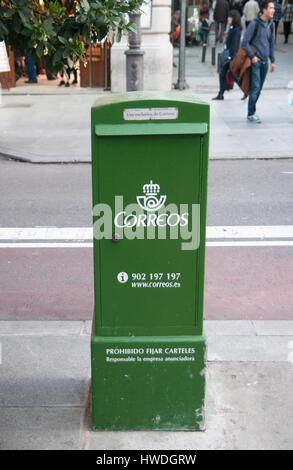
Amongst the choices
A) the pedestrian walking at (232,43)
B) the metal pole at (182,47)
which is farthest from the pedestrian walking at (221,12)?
the pedestrian walking at (232,43)

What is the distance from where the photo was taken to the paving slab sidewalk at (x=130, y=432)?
3.76 metres

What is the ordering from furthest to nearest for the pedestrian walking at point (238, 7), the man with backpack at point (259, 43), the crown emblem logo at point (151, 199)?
the pedestrian walking at point (238, 7), the man with backpack at point (259, 43), the crown emblem logo at point (151, 199)

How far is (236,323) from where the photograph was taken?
5.26m

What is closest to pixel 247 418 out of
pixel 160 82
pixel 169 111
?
pixel 169 111

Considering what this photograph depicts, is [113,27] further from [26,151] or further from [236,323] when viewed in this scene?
[26,151]

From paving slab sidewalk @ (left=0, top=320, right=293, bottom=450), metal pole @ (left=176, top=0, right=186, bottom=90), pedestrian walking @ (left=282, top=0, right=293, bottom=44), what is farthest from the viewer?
pedestrian walking @ (left=282, top=0, right=293, bottom=44)

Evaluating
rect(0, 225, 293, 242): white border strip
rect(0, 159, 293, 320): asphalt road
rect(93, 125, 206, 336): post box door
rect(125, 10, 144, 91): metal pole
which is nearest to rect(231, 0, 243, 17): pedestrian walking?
rect(125, 10, 144, 91): metal pole

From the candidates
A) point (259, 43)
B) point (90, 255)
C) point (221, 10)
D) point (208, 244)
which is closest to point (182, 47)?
point (259, 43)

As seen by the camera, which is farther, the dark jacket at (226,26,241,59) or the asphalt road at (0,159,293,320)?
the dark jacket at (226,26,241,59)

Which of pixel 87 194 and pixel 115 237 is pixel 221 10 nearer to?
pixel 87 194

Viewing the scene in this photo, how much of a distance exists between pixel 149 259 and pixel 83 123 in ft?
33.7

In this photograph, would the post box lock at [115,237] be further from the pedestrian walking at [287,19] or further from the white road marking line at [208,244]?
the pedestrian walking at [287,19]

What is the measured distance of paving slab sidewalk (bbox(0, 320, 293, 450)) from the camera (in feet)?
12.3

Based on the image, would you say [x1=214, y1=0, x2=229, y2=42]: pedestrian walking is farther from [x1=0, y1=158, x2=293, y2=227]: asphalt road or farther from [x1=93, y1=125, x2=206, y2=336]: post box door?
[x1=93, y1=125, x2=206, y2=336]: post box door
